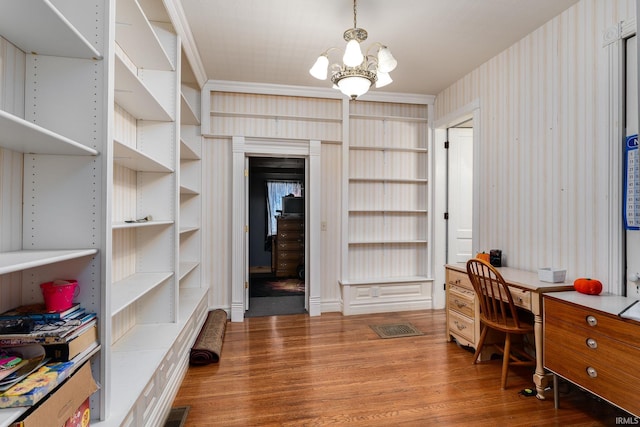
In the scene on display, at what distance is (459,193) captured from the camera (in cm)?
404

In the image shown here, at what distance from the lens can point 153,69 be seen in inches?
94.3

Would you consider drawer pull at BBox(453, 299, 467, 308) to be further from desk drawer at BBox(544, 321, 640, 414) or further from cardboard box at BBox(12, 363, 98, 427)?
cardboard box at BBox(12, 363, 98, 427)

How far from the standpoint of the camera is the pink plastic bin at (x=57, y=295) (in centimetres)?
118

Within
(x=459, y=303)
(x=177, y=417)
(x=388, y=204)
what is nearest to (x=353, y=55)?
(x=459, y=303)

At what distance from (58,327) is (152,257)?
1362 mm

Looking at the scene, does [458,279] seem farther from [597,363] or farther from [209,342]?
[209,342]

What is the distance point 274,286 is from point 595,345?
4395 mm

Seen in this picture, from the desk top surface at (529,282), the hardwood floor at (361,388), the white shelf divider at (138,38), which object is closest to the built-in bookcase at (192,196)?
the hardwood floor at (361,388)

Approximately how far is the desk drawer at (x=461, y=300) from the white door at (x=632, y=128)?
1017 millimetres

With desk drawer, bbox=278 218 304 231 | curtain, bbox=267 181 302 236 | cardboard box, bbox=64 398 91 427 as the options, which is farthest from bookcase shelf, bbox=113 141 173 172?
curtain, bbox=267 181 302 236

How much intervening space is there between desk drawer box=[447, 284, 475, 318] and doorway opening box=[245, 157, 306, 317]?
2.29 meters

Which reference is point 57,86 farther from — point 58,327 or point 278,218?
point 278,218

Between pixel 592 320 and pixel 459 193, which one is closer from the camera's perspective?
pixel 592 320

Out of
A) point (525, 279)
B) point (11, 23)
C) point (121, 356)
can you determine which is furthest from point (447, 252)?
point (11, 23)
